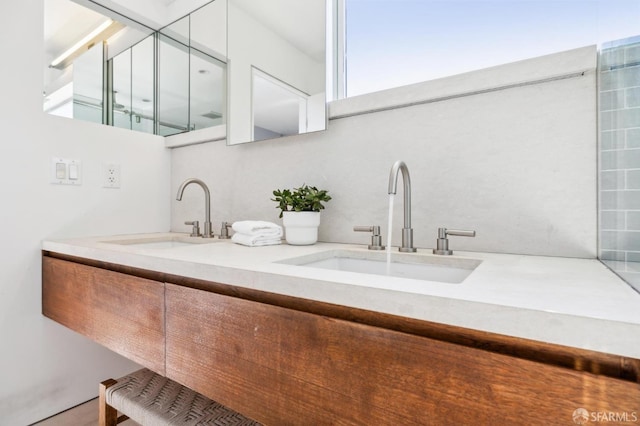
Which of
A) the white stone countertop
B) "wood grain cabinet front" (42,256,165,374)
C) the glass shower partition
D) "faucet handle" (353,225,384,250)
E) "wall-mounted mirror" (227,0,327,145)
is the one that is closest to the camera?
the white stone countertop

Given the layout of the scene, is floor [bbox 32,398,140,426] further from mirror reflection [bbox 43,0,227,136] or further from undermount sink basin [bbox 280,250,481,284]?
mirror reflection [bbox 43,0,227,136]

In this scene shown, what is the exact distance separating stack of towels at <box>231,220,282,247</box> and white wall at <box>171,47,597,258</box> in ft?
A: 0.67

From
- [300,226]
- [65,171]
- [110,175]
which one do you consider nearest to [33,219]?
[65,171]

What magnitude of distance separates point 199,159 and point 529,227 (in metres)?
1.54

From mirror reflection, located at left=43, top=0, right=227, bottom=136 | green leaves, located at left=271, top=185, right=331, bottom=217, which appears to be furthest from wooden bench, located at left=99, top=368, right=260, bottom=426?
mirror reflection, located at left=43, top=0, right=227, bottom=136

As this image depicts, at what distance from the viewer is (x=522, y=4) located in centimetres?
106

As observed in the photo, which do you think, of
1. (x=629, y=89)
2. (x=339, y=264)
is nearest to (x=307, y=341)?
(x=339, y=264)

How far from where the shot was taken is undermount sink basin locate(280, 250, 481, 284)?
0.91m

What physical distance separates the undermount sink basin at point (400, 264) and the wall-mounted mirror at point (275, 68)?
21.2 inches

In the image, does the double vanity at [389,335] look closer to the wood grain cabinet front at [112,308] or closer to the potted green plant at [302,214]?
the wood grain cabinet front at [112,308]

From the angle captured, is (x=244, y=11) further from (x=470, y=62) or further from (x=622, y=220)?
(x=622, y=220)

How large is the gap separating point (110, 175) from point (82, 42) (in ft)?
2.32

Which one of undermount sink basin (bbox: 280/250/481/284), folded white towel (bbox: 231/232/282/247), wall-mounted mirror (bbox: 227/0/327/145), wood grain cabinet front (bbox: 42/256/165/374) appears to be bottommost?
wood grain cabinet front (bbox: 42/256/165/374)

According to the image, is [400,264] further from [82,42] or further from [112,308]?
[82,42]
